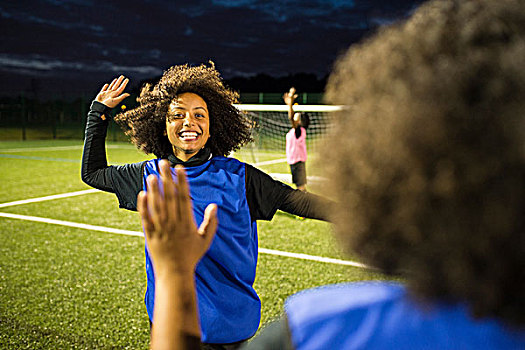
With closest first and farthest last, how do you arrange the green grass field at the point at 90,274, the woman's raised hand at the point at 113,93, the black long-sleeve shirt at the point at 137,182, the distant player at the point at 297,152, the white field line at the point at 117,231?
the black long-sleeve shirt at the point at 137,182, the woman's raised hand at the point at 113,93, the green grass field at the point at 90,274, the white field line at the point at 117,231, the distant player at the point at 297,152

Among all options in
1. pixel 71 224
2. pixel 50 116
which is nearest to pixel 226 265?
pixel 71 224

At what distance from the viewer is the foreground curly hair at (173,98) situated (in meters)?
2.67

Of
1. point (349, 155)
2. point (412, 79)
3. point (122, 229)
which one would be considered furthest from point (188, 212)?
point (122, 229)

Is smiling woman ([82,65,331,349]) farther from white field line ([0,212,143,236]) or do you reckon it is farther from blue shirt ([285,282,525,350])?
white field line ([0,212,143,236])

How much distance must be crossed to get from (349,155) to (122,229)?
6622mm

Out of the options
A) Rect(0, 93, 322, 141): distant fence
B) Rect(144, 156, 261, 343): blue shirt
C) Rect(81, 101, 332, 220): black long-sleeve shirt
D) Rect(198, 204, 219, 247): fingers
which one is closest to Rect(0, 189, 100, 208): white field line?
Rect(81, 101, 332, 220): black long-sleeve shirt

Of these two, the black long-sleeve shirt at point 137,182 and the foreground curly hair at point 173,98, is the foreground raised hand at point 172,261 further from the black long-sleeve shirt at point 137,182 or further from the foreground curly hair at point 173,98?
the foreground curly hair at point 173,98

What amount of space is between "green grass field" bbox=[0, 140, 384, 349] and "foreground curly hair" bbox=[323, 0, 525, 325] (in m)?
0.14

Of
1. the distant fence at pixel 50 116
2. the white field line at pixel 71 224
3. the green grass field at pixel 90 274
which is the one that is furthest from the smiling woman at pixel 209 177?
the distant fence at pixel 50 116

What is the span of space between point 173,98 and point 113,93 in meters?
0.33

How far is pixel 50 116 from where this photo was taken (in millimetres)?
28859

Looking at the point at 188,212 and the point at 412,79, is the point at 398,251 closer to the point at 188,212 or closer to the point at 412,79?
the point at 412,79

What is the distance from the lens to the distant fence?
89.8ft

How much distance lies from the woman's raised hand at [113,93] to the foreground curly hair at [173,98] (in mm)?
234
